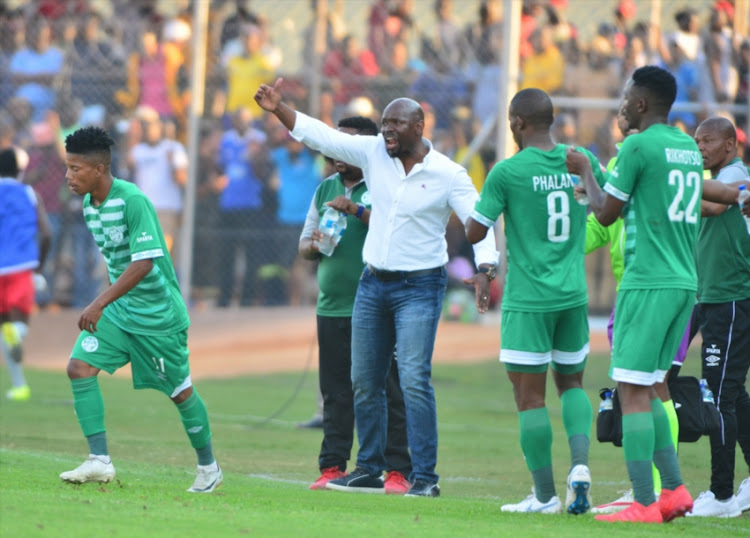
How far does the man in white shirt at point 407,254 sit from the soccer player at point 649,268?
1.37 metres

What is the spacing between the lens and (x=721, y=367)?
27.9 feet

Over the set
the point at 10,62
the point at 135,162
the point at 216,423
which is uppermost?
the point at 10,62

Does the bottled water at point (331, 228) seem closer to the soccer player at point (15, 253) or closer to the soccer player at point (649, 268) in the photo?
the soccer player at point (649, 268)

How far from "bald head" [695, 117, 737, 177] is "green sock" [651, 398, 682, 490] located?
2.05 metres

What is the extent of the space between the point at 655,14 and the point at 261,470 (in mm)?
10082

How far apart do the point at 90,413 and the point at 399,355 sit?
194 cm

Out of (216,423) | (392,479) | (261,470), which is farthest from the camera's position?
(216,423)

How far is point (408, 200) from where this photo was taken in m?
8.46

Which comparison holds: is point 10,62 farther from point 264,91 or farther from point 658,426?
point 658,426

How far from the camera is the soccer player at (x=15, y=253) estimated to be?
571 inches

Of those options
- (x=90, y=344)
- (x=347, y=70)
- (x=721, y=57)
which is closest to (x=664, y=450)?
(x=90, y=344)

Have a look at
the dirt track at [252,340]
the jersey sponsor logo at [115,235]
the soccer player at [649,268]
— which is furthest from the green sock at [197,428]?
the dirt track at [252,340]

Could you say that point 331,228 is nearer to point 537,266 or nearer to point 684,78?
point 537,266

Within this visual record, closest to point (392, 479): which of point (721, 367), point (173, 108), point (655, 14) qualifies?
point (721, 367)
